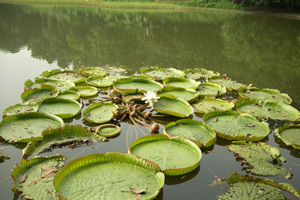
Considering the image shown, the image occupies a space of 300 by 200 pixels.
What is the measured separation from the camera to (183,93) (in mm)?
4230

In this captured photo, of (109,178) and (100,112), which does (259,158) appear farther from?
(100,112)

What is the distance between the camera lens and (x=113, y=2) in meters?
21.1

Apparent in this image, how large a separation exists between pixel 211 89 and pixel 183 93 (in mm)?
625

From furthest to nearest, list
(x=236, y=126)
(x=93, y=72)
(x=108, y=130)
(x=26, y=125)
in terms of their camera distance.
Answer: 1. (x=93, y=72)
2. (x=236, y=126)
3. (x=108, y=130)
4. (x=26, y=125)

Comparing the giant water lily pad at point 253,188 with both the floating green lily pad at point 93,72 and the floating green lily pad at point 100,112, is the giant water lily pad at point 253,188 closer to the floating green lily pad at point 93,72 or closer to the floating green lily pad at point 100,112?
the floating green lily pad at point 100,112

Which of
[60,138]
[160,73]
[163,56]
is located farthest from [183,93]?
[163,56]

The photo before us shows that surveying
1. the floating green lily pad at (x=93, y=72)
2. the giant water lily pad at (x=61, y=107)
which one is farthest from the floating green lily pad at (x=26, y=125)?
the floating green lily pad at (x=93, y=72)

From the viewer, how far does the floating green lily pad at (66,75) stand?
15.6 feet

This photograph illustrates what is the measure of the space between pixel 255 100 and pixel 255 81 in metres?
1.71

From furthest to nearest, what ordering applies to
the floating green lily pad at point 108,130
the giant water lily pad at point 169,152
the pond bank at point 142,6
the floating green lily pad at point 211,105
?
the pond bank at point 142,6 < the floating green lily pad at point 211,105 < the floating green lily pad at point 108,130 < the giant water lily pad at point 169,152

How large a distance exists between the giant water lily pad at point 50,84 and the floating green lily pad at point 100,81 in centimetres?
38

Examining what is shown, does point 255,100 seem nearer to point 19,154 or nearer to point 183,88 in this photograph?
point 183,88

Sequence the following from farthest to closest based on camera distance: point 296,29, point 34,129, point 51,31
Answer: point 296,29 → point 51,31 → point 34,129

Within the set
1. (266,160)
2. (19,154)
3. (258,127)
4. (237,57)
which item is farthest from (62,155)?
(237,57)
